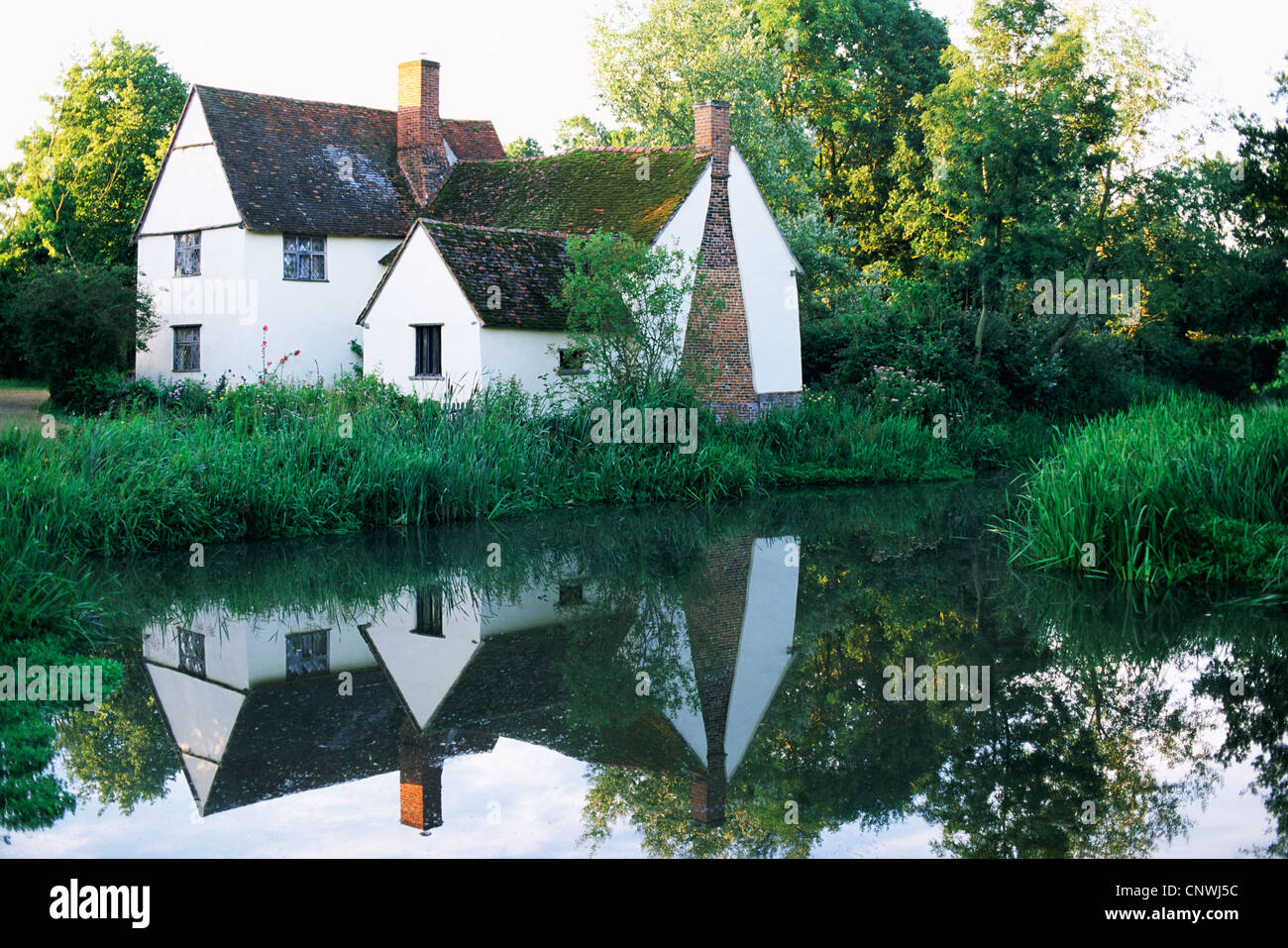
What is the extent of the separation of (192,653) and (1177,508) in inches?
394

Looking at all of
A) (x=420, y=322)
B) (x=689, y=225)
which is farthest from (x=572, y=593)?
(x=689, y=225)

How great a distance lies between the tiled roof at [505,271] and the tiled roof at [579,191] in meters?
2.07

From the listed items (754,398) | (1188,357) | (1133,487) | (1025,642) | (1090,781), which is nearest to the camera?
(1090,781)

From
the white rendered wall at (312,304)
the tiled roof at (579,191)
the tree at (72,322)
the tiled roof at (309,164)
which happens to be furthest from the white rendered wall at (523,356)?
the tree at (72,322)

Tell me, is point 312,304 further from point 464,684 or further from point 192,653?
point 464,684

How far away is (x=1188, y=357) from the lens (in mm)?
38906

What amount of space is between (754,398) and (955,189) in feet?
29.9

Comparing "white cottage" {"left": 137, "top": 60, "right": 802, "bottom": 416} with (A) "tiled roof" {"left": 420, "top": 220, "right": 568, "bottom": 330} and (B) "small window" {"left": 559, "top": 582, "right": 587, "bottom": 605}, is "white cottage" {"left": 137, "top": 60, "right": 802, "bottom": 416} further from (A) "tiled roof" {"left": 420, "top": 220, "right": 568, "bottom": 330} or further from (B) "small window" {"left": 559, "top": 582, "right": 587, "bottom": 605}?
(B) "small window" {"left": 559, "top": 582, "right": 587, "bottom": 605}

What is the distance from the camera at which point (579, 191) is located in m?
28.8

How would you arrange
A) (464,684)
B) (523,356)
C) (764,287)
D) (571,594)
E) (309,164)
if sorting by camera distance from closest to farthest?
1. (464,684)
2. (571,594)
3. (523,356)
4. (764,287)
5. (309,164)

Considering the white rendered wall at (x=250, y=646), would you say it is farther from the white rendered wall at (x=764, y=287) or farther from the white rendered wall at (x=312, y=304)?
the white rendered wall at (x=312, y=304)

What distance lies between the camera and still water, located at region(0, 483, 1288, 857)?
6266 mm
